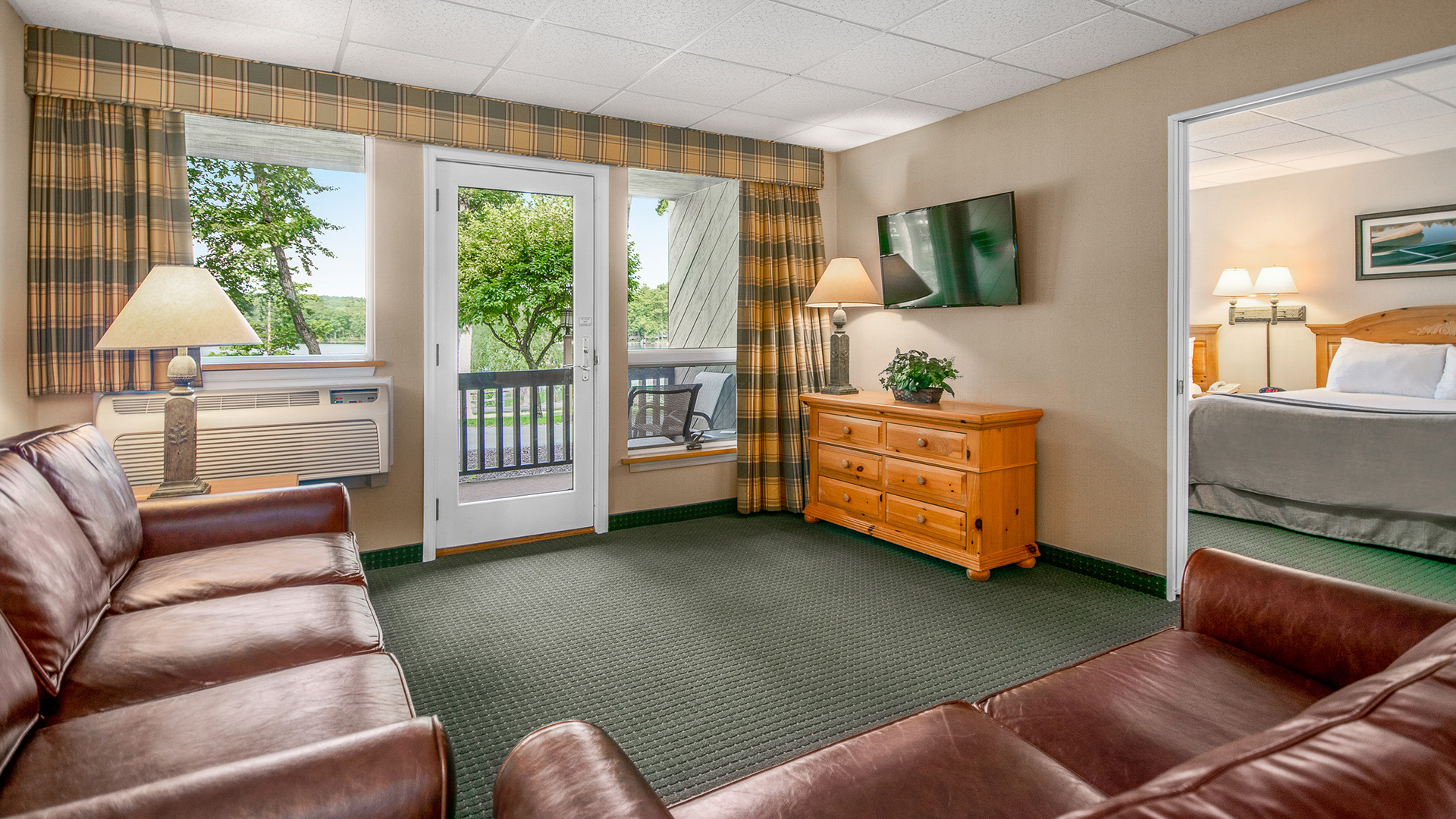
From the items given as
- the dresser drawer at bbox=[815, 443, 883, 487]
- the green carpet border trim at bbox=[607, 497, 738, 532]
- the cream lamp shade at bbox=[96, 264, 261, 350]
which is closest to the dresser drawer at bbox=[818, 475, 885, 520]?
the dresser drawer at bbox=[815, 443, 883, 487]

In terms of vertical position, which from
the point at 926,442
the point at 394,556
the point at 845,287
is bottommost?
the point at 394,556

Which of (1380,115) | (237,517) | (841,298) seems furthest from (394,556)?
(1380,115)

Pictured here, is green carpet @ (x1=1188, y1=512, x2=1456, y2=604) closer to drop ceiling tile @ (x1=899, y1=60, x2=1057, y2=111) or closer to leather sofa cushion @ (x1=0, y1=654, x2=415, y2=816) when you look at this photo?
drop ceiling tile @ (x1=899, y1=60, x2=1057, y2=111)

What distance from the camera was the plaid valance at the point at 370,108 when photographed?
2920 millimetres

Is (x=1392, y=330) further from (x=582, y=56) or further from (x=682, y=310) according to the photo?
(x=582, y=56)

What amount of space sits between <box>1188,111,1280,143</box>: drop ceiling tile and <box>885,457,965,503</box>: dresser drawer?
2545mm

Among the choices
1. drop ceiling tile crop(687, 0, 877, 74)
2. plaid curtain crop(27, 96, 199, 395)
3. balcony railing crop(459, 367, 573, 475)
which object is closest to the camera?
drop ceiling tile crop(687, 0, 877, 74)

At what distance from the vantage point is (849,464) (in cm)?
416

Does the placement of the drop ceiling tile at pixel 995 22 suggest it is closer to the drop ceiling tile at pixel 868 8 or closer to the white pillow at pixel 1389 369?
the drop ceiling tile at pixel 868 8

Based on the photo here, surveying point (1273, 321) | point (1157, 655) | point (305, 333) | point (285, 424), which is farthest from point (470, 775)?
point (1273, 321)

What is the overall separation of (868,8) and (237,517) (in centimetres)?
277

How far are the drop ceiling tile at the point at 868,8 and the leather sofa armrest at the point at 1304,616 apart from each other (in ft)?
6.75

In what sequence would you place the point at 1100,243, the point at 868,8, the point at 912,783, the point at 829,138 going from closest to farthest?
the point at 912,783 → the point at 868,8 → the point at 1100,243 → the point at 829,138

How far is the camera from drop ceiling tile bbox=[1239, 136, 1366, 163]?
487cm
